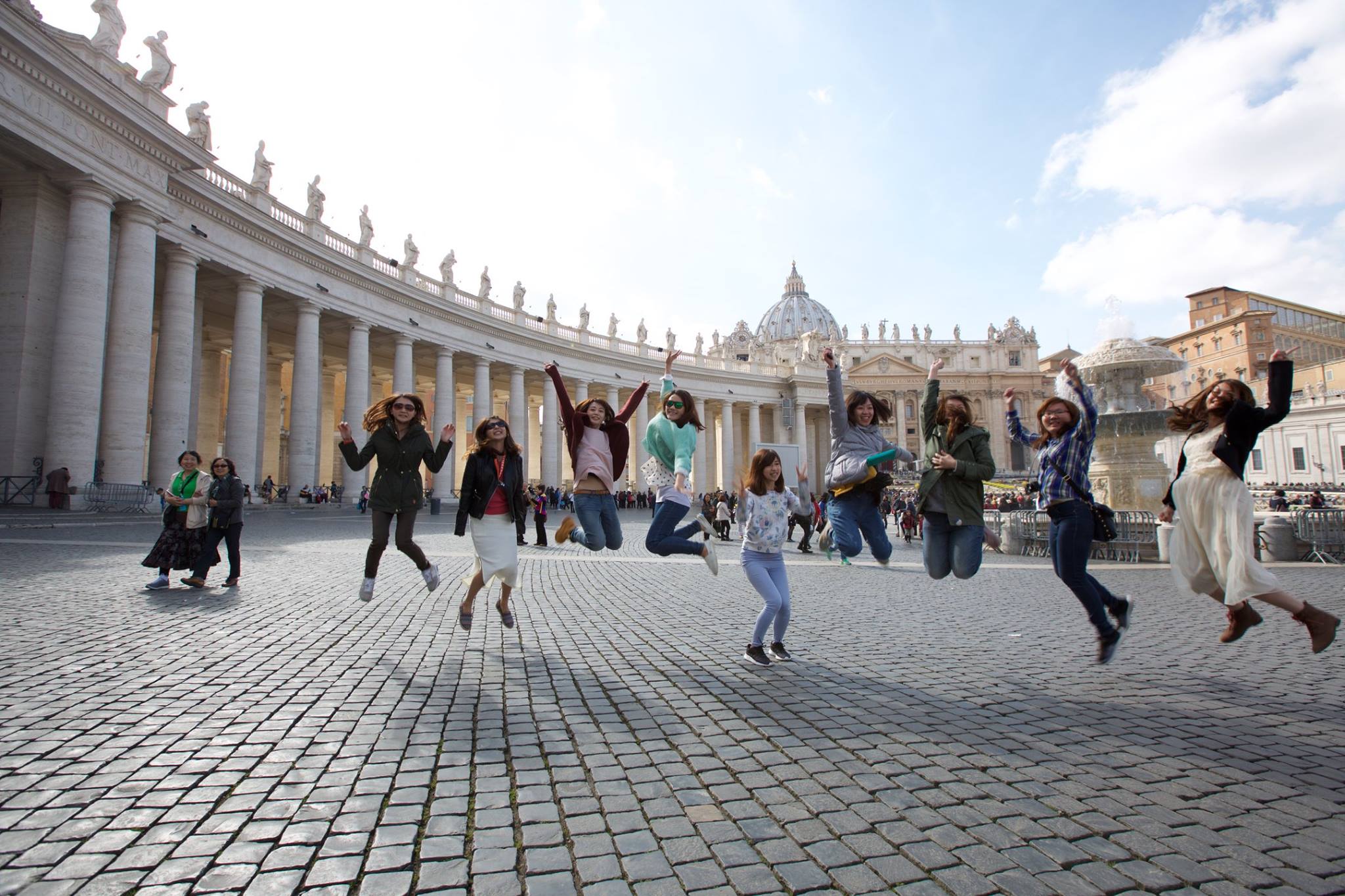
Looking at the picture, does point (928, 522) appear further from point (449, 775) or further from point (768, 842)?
point (449, 775)

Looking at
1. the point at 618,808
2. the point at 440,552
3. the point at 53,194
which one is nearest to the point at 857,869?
the point at 618,808

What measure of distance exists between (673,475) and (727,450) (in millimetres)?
49230

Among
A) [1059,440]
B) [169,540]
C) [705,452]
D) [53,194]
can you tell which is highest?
[53,194]

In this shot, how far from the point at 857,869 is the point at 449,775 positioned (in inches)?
65.6

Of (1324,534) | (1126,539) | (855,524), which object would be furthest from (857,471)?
(1324,534)

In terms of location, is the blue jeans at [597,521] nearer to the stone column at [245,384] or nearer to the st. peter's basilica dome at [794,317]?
the stone column at [245,384]

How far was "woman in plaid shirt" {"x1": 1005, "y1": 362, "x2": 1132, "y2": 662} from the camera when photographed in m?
4.53

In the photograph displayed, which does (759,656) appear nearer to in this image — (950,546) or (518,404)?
(950,546)

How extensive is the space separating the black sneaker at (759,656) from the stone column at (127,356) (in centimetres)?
2101

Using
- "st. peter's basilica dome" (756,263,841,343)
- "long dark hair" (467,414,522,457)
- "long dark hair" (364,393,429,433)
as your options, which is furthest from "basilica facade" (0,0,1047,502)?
"st. peter's basilica dome" (756,263,841,343)

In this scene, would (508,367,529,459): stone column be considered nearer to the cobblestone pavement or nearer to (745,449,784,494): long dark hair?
the cobblestone pavement

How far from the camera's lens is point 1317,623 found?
13.0 ft

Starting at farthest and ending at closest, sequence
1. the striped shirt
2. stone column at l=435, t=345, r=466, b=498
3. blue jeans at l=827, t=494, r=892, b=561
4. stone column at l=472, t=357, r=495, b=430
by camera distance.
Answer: stone column at l=472, t=357, r=495, b=430, stone column at l=435, t=345, r=466, b=498, blue jeans at l=827, t=494, r=892, b=561, the striped shirt

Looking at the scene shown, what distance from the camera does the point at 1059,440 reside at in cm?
487
